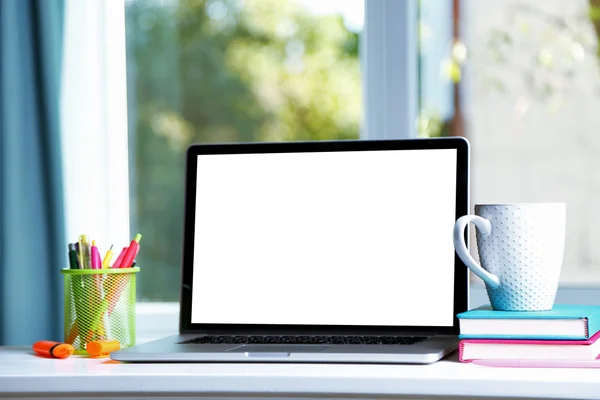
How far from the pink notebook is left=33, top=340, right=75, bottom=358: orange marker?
548 mm

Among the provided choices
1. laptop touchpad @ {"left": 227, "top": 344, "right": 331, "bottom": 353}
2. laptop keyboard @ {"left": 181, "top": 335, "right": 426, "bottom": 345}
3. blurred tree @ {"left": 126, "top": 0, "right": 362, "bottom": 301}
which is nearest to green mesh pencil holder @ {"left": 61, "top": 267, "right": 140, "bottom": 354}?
laptop keyboard @ {"left": 181, "top": 335, "right": 426, "bottom": 345}

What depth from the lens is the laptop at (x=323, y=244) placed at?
3.82ft

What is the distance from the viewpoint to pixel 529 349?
0.95 metres

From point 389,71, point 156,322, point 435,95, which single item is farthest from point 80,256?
point 435,95

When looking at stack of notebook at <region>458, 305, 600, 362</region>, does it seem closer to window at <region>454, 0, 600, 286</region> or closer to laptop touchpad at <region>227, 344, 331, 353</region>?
laptop touchpad at <region>227, 344, 331, 353</region>

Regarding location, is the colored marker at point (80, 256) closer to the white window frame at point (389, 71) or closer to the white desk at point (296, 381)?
the white desk at point (296, 381)

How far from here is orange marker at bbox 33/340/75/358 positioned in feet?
3.71

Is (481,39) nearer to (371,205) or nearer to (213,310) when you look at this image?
(371,205)

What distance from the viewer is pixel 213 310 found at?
1237 millimetres

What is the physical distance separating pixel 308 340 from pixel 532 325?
0.33m

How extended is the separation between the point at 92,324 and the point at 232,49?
2.58 metres

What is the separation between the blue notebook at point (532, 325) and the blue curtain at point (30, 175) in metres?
0.75

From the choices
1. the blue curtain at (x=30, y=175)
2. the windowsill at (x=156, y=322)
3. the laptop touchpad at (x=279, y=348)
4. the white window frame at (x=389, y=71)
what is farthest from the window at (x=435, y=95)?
the laptop touchpad at (x=279, y=348)

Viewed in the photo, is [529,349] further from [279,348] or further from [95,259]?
[95,259]
